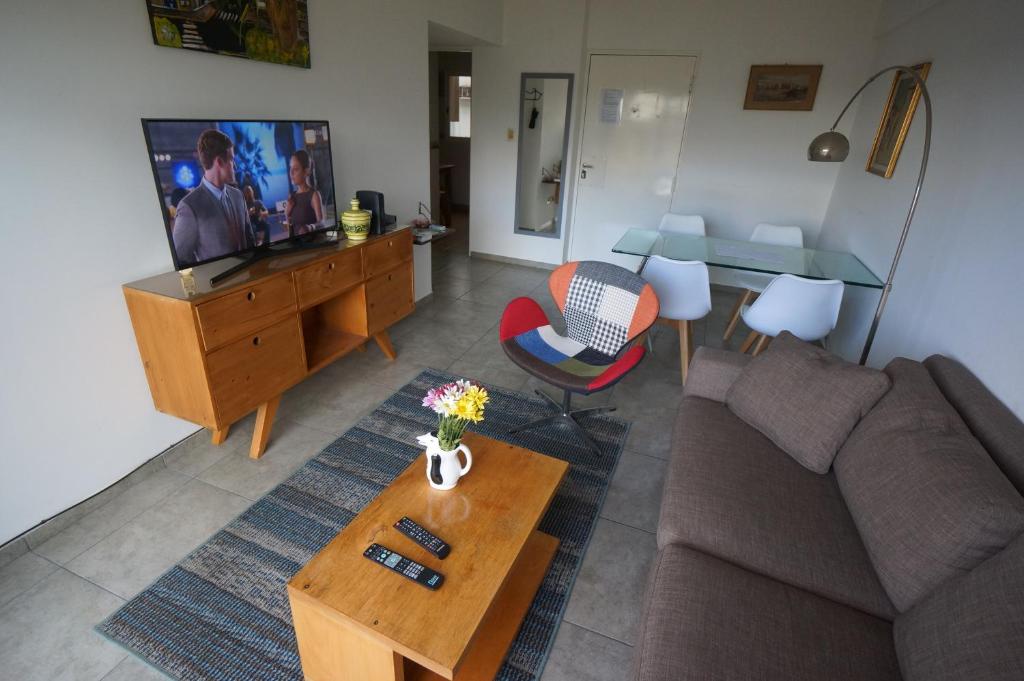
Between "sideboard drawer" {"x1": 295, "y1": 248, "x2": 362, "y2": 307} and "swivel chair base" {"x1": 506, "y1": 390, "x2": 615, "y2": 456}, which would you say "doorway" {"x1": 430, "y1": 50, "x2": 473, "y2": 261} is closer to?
"sideboard drawer" {"x1": 295, "y1": 248, "x2": 362, "y2": 307}

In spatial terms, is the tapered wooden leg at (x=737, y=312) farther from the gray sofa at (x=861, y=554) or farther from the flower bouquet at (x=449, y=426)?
the flower bouquet at (x=449, y=426)

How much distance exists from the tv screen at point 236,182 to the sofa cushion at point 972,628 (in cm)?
256

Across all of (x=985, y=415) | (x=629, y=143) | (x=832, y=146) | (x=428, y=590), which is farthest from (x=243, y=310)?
(x=629, y=143)

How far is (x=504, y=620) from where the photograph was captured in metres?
1.63

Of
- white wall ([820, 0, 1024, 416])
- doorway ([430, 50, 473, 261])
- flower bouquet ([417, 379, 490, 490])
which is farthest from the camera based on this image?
doorway ([430, 50, 473, 261])

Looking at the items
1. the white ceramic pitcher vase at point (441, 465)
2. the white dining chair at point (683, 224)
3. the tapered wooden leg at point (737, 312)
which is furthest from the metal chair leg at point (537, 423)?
the white dining chair at point (683, 224)

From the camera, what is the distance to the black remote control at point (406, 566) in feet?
4.25

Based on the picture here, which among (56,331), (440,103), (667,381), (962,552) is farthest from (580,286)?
(440,103)

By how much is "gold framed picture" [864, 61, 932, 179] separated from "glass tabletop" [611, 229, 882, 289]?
587 mm

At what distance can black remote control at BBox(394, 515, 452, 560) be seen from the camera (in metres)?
1.39

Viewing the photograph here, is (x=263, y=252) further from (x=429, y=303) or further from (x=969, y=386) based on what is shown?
(x=969, y=386)

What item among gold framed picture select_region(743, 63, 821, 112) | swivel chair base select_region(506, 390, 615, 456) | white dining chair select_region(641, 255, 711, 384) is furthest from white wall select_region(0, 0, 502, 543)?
gold framed picture select_region(743, 63, 821, 112)

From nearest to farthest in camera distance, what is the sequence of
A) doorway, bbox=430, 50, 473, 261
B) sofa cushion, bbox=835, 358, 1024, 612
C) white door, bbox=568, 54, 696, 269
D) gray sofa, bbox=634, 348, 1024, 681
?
gray sofa, bbox=634, 348, 1024, 681 < sofa cushion, bbox=835, 358, 1024, 612 < white door, bbox=568, 54, 696, 269 < doorway, bbox=430, 50, 473, 261

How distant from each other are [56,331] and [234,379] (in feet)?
1.95
